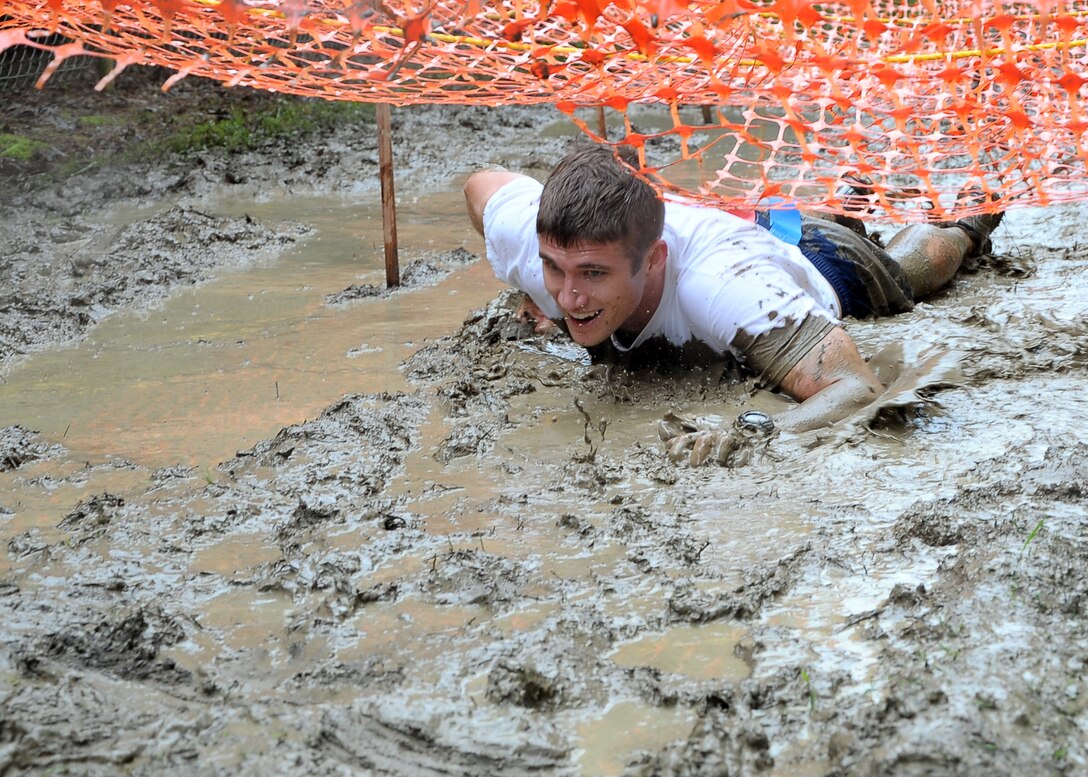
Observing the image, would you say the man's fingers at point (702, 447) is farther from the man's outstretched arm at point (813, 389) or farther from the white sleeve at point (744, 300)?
the white sleeve at point (744, 300)

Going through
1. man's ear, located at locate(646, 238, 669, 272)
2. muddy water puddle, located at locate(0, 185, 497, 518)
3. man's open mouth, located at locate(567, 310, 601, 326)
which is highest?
man's ear, located at locate(646, 238, 669, 272)

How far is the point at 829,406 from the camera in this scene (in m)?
3.42

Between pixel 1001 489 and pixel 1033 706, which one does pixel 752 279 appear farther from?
pixel 1033 706

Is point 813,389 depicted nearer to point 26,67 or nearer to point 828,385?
point 828,385

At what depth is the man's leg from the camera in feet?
16.9

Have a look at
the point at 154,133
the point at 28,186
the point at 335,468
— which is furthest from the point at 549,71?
the point at 154,133

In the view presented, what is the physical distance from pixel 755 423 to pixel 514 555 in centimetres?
110

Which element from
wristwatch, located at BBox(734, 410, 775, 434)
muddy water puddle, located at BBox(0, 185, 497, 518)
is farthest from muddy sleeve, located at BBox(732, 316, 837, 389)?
muddy water puddle, located at BBox(0, 185, 497, 518)

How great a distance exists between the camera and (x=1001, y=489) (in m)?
2.74

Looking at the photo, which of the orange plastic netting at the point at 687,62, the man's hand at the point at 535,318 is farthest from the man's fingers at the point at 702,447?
the man's hand at the point at 535,318

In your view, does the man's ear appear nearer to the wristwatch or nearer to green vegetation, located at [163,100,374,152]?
the wristwatch

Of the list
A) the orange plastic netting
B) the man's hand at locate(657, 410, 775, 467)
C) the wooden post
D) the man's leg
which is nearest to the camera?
the orange plastic netting

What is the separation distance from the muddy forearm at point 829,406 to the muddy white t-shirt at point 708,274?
31cm

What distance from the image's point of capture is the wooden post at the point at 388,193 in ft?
16.5
